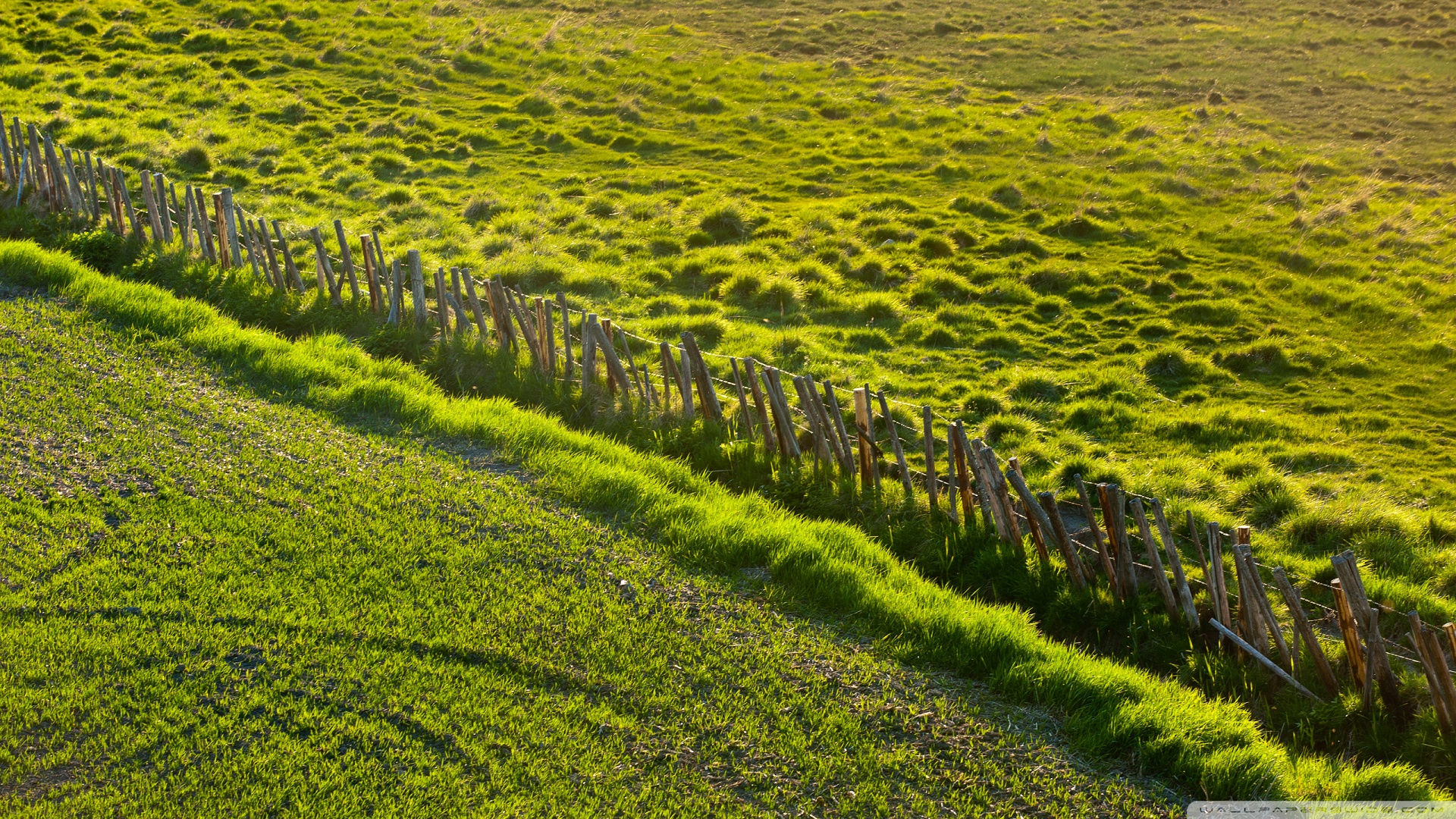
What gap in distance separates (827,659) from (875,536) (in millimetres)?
1797

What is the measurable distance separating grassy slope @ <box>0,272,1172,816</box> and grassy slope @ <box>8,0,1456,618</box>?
4181 mm

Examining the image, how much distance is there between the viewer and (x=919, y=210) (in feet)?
53.5

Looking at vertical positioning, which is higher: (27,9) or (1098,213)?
(27,9)

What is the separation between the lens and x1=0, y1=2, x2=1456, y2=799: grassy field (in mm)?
10000

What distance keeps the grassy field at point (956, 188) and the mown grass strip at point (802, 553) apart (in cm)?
78

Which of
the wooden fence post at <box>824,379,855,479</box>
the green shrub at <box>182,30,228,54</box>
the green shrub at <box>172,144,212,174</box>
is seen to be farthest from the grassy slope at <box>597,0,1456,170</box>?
the wooden fence post at <box>824,379,855,479</box>

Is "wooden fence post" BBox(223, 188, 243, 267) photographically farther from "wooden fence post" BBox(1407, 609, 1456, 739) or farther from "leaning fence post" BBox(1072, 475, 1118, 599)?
"wooden fence post" BBox(1407, 609, 1456, 739)

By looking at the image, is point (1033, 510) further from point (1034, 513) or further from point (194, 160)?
point (194, 160)

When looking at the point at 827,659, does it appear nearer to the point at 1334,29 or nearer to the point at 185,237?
the point at 185,237

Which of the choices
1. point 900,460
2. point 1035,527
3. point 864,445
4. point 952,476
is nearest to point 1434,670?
point 1035,527

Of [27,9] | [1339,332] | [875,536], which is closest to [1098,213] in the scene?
[1339,332]

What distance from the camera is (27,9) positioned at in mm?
23859

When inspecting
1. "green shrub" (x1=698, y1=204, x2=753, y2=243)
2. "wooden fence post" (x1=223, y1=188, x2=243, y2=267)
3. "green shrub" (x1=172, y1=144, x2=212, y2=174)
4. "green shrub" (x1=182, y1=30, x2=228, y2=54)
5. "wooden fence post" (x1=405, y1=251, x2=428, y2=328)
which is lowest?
"green shrub" (x1=698, y1=204, x2=753, y2=243)

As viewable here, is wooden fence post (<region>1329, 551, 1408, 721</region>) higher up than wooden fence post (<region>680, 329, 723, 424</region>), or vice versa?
wooden fence post (<region>680, 329, 723, 424</region>)
